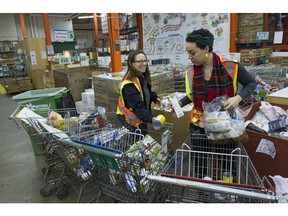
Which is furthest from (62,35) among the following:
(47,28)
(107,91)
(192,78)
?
(192,78)

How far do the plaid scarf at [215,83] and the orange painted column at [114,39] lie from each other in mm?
3063

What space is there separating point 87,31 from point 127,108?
2036 cm

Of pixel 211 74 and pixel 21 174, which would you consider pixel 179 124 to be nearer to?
pixel 211 74

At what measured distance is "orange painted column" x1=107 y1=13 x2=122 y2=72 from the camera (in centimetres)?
438

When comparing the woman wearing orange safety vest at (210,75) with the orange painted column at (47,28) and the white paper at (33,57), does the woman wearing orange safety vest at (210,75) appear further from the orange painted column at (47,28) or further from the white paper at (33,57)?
the white paper at (33,57)

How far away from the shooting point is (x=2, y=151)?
387 centimetres

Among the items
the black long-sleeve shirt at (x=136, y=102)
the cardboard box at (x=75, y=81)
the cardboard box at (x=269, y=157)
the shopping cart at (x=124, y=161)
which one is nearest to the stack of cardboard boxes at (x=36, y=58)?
the cardboard box at (x=75, y=81)

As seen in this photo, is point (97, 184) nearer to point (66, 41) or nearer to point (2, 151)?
point (2, 151)

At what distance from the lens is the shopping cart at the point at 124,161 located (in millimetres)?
1497

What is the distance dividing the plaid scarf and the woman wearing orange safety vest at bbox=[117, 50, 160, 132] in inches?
22.6

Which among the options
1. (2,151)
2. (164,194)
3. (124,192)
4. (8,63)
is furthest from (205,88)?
(8,63)

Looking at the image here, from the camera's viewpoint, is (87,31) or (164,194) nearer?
(164,194)

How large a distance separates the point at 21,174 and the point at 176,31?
4584 millimetres

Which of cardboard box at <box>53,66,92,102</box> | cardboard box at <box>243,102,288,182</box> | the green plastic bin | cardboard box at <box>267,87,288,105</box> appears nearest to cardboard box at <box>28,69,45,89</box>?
cardboard box at <box>53,66,92,102</box>
